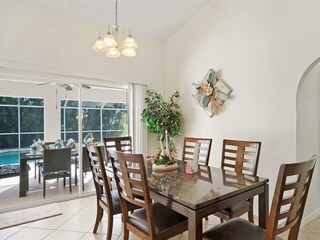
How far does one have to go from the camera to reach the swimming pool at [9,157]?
3543mm

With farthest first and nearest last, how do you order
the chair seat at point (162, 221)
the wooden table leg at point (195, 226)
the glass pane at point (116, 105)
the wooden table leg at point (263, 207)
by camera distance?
1. the glass pane at point (116, 105)
2. the wooden table leg at point (263, 207)
3. the chair seat at point (162, 221)
4. the wooden table leg at point (195, 226)

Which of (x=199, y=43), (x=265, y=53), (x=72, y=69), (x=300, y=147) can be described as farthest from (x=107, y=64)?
(x=300, y=147)

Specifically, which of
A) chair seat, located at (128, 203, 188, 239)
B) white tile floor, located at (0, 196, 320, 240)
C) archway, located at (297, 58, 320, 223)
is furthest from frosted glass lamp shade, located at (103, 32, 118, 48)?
archway, located at (297, 58, 320, 223)

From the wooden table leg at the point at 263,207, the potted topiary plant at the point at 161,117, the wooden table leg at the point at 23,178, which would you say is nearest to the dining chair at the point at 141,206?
the wooden table leg at the point at 263,207

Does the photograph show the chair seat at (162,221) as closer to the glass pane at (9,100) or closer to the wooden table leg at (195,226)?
the wooden table leg at (195,226)

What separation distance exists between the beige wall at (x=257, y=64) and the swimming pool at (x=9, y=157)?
3.05m

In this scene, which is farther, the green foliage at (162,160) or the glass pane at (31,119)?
the glass pane at (31,119)

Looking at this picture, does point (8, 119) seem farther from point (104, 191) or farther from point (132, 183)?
point (132, 183)

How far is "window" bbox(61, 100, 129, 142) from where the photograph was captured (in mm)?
3975

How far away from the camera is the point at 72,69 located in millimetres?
3646

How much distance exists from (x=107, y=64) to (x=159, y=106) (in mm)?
1257

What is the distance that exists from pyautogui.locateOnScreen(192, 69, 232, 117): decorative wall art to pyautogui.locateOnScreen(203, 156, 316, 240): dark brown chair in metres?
2.12

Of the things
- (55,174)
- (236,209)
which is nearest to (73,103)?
(55,174)

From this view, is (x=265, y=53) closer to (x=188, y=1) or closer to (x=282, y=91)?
(x=282, y=91)
